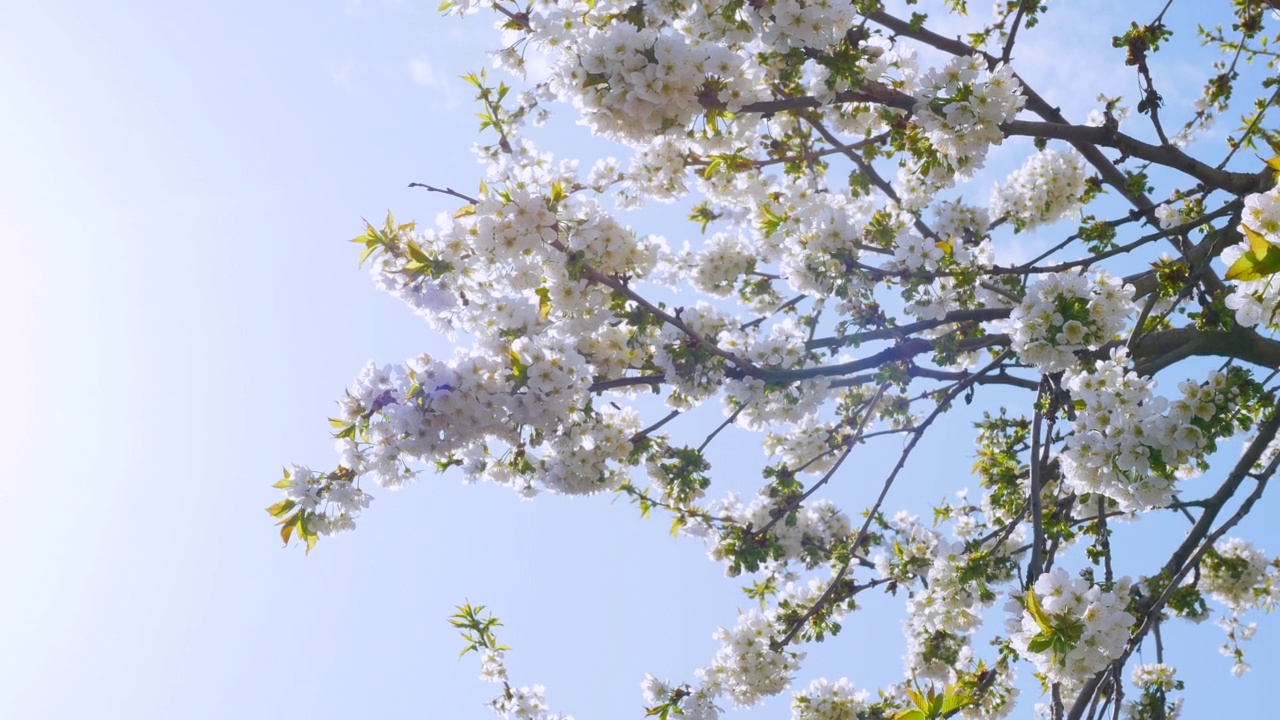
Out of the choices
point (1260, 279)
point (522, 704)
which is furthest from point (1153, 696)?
point (522, 704)

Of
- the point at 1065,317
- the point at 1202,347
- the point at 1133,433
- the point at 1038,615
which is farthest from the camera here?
the point at 1202,347

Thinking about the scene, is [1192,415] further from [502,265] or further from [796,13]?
[502,265]

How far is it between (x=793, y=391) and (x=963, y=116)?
1892mm

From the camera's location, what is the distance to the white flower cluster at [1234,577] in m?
6.05

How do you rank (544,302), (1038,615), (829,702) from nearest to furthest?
(1038,615), (544,302), (829,702)

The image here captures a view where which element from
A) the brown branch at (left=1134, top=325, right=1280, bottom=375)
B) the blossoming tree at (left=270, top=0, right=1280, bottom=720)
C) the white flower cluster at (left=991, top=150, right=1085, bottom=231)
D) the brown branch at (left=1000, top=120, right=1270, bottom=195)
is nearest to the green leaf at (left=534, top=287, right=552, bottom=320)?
the blossoming tree at (left=270, top=0, right=1280, bottom=720)

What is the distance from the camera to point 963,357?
680 centimetres

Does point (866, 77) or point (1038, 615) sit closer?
point (1038, 615)

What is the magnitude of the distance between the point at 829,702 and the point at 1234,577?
3.28 meters

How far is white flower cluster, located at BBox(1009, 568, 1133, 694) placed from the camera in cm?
291

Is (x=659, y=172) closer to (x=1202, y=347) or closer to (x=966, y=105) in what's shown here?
(x=966, y=105)

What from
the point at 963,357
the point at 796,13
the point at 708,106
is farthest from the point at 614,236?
the point at 963,357

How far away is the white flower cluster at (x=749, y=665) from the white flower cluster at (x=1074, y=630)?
3.02 metres

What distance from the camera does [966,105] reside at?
148 inches
